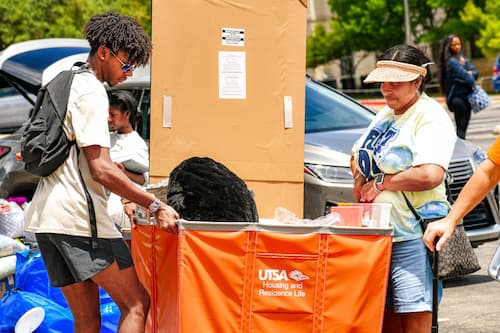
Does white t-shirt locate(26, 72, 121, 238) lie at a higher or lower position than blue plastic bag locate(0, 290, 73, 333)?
higher

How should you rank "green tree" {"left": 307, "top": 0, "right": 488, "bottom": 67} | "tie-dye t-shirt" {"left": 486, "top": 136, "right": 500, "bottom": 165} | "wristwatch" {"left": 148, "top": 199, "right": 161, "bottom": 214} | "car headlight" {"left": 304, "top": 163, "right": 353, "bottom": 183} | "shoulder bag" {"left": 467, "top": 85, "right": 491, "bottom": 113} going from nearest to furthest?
"tie-dye t-shirt" {"left": 486, "top": 136, "right": 500, "bottom": 165} → "wristwatch" {"left": 148, "top": 199, "right": 161, "bottom": 214} → "car headlight" {"left": 304, "top": 163, "right": 353, "bottom": 183} → "shoulder bag" {"left": 467, "top": 85, "right": 491, "bottom": 113} → "green tree" {"left": 307, "top": 0, "right": 488, "bottom": 67}

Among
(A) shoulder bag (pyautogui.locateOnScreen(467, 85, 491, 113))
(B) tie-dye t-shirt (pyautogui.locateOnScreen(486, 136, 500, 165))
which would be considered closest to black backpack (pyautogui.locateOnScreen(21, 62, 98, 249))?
(B) tie-dye t-shirt (pyautogui.locateOnScreen(486, 136, 500, 165))

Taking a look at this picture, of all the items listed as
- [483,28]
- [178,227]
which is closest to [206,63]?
[178,227]

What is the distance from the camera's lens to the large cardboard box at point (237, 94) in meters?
6.71

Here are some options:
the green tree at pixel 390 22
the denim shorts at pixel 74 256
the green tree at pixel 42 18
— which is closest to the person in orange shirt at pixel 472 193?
the denim shorts at pixel 74 256

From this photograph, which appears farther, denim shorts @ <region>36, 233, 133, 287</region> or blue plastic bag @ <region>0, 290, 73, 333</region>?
blue plastic bag @ <region>0, 290, 73, 333</region>

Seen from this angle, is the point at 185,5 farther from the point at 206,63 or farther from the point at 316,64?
the point at 316,64

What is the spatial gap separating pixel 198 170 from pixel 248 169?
2.17 m

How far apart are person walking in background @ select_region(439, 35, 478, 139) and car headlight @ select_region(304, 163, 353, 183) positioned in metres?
6.11

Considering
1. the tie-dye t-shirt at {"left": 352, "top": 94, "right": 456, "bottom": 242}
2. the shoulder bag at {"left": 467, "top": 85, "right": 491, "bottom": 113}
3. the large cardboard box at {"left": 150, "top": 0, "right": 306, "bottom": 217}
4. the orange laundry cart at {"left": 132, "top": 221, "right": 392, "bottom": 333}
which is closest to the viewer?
the orange laundry cart at {"left": 132, "top": 221, "right": 392, "bottom": 333}

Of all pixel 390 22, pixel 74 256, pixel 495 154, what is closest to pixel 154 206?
pixel 74 256

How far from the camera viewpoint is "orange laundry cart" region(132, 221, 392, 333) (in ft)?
13.8

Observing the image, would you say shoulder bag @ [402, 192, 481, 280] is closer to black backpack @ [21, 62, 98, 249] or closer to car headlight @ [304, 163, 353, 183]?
black backpack @ [21, 62, 98, 249]

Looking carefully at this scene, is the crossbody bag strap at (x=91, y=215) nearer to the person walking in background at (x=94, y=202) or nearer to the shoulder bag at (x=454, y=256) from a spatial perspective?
the person walking in background at (x=94, y=202)
